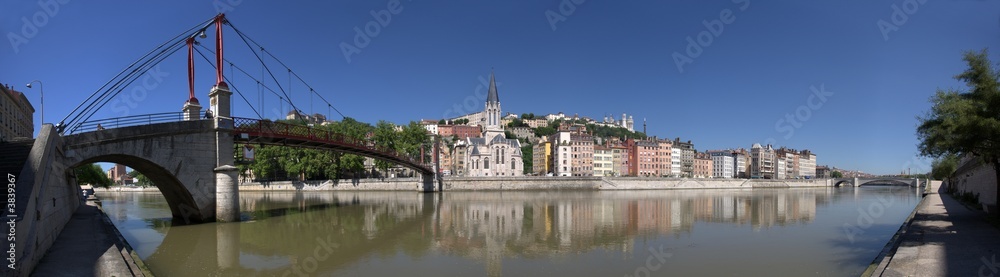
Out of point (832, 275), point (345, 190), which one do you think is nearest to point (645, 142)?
point (345, 190)

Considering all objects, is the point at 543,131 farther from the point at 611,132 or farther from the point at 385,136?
the point at 385,136

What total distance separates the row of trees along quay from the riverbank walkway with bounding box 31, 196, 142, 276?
4309cm

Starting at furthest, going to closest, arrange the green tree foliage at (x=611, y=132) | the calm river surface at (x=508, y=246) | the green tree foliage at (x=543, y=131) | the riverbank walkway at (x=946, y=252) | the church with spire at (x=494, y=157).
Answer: the green tree foliage at (x=611, y=132), the green tree foliage at (x=543, y=131), the church with spire at (x=494, y=157), the calm river surface at (x=508, y=246), the riverbank walkway at (x=946, y=252)

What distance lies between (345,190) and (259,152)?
12.7 metres

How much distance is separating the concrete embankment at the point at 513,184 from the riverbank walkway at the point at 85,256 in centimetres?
4209

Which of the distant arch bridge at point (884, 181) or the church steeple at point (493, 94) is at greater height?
the church steeple at point (493, 94)

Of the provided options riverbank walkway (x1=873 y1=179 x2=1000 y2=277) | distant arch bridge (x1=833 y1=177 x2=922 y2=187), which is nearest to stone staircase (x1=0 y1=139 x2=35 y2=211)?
riverbank walkway (x1=873 y1=179 x2=1000 y2=277)

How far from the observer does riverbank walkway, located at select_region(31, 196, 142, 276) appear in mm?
8883

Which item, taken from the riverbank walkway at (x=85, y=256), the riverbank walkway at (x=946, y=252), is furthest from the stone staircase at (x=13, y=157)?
the riverbank walkway at (x=946, y=252)

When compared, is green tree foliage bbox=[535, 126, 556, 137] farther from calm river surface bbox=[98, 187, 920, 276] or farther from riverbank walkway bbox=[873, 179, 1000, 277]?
riverbank walkway bbox=[873, 179, 1000, 277]

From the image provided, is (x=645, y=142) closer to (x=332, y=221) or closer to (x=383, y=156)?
(x=383, y=156)

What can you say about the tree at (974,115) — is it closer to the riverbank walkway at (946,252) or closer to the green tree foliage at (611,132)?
the riverbank walkway at (946,252)

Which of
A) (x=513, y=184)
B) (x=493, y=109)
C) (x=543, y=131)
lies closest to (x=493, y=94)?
(x=493, y=109)

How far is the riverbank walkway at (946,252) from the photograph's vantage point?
9242 mm
